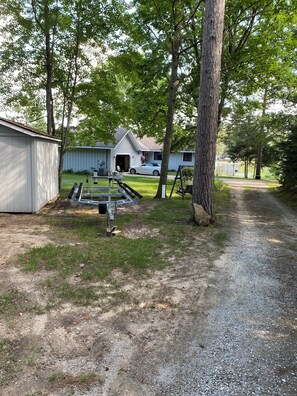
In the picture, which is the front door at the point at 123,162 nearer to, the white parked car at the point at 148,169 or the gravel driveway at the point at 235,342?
the white parked car at the point at 148,169

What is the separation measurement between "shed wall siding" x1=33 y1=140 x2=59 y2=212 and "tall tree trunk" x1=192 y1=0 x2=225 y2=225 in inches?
178

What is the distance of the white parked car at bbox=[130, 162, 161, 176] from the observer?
95.4ft

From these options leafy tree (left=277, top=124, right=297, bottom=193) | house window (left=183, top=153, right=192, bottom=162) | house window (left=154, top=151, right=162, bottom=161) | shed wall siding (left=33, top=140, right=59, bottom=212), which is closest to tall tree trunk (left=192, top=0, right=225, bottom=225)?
shed wall siding (left=33, top=140, right=59, bottom=212)

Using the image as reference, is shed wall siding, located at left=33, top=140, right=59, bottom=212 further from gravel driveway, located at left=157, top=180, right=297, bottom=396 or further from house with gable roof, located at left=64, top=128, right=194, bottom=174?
house with gable roof, located at left=64, top=128, right=194, bottom=174

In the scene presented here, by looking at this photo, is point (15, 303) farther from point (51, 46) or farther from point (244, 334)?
point (51, 46)

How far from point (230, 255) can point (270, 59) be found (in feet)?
33.8

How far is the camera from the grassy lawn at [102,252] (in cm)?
397

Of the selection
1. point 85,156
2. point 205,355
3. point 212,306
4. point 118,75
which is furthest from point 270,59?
point 85,156

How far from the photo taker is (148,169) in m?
29.4

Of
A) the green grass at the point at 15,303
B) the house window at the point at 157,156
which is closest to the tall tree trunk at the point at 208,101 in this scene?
the green grass at the point at 15,303

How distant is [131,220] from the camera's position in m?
8.21

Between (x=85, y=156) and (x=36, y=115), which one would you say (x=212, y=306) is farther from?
(x=85, y=156)

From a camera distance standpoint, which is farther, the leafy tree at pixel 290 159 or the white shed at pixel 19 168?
the leafy tree at pixel 290 159

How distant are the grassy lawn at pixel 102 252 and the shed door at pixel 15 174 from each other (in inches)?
39.5
